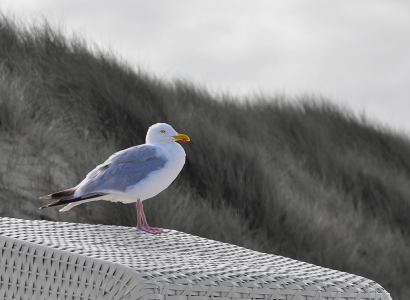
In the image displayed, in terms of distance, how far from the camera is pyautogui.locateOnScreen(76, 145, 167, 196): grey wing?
8.77 feet

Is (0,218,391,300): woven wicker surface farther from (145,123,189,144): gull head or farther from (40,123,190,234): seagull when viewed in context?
(145,123,189,144): gull head

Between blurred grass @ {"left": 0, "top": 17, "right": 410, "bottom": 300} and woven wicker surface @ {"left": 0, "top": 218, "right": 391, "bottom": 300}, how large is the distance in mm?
1792

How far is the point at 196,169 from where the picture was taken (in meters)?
5.21

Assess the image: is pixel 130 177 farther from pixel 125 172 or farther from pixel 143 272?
pixel 143 272

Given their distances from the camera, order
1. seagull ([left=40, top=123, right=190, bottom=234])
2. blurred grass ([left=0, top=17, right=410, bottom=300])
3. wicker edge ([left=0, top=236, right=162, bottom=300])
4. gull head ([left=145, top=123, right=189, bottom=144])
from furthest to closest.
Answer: blurred grass ([left=0, top=17, right=410, bottom=300]) → gull head ([left=145, top=123, right=189, bottom=144]) → seagull ([left=40, top=123, right=190, bottom=234]) → wicker edge ([left=0, top=236, right=162, bottom=300])

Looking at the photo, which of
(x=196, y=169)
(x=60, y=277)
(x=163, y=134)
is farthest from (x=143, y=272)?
(x=196, y=169)

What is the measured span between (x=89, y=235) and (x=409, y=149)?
27.0ft

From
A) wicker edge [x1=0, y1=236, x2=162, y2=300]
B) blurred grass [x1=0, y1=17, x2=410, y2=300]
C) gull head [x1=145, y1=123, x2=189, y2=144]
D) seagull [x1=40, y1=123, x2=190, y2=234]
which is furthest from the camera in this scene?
blurred grass [x1=0, y1=17, x2=410, y2=300]

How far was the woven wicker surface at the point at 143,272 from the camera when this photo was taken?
6.06 ft

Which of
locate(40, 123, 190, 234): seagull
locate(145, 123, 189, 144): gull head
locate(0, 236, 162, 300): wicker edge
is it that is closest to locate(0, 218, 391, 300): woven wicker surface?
locate(0, 236, 162, 300): wicker edge

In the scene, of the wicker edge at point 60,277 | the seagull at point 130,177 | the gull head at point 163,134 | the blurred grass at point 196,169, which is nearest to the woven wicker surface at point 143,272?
the wicker edge at point 60,277

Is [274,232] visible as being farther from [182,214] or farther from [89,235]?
[89,235]

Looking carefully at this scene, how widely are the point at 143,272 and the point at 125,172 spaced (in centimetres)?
95

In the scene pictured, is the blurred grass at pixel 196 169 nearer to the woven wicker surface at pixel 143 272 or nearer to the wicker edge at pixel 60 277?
the woven wicker surface at pixel 143 272
